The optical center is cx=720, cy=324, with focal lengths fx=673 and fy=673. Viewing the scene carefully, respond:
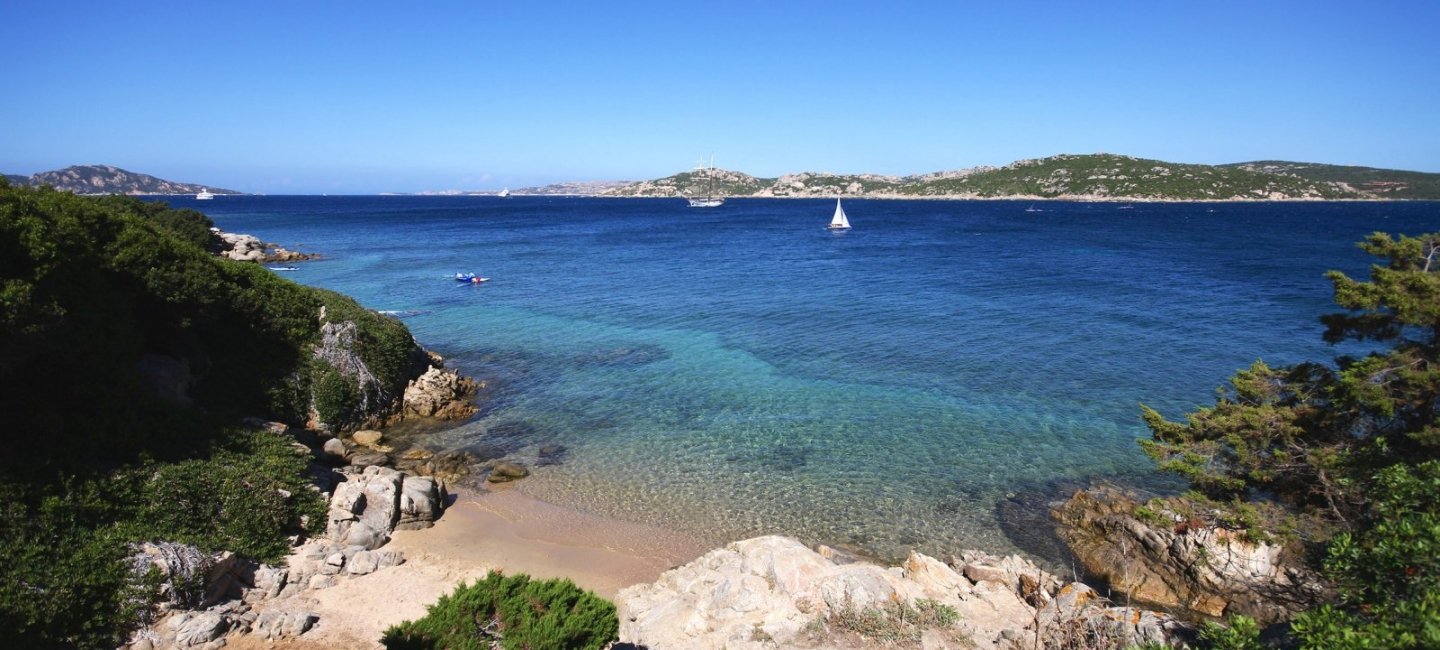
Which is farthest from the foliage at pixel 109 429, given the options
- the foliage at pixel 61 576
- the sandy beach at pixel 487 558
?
the sandy beach at pixel 487 558

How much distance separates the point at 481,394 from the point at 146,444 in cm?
1204

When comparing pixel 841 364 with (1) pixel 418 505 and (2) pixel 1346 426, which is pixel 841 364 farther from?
(1) pixel 418 505

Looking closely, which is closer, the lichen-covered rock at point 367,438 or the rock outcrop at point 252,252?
the lichen-covered rock at point 367,438

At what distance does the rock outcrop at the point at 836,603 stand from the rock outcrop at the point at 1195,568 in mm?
1651

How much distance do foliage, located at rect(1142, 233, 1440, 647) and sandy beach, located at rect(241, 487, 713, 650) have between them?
1059cm

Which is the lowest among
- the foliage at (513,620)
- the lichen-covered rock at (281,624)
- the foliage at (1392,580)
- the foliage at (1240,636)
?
the lichen-covered rock at (281,624)

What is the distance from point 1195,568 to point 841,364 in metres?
16.6

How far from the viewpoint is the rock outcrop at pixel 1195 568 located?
1245 centimetres

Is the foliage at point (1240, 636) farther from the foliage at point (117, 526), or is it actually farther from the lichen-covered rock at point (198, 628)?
the foliage at point (117, 526)

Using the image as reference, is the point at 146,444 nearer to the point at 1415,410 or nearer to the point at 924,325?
the point at 1415,410

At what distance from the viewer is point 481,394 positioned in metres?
25.7

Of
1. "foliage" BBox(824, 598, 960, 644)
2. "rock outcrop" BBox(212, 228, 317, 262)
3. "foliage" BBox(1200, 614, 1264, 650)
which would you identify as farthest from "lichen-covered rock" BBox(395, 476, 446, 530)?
"rock outcrop" BBox(212, 228, 317, 262)

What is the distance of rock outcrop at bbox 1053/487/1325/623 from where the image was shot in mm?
12447

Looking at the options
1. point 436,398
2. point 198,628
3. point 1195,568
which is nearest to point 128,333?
point 198,628
